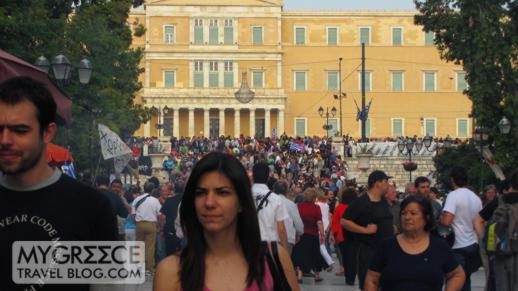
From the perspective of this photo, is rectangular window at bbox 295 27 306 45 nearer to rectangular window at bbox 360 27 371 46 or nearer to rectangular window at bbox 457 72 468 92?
rectangular window at bbox 360 27 371 46

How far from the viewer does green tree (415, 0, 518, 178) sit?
32562 millimetres

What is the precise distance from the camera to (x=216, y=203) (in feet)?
12.4

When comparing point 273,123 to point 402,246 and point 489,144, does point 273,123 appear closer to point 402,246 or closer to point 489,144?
point 489,144

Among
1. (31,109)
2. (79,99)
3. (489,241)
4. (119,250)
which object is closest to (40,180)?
(31,109)

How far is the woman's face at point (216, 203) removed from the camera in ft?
12.4

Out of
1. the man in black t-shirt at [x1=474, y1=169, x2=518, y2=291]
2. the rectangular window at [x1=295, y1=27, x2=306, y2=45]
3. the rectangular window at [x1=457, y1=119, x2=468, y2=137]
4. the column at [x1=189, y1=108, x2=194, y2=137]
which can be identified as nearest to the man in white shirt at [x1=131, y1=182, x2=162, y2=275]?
the man in black t-shirt at [x1=474, y1=169, x2=518, y2=291]

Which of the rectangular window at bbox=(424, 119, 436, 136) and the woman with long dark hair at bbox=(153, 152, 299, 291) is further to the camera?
the rectangular window at bbox=(424, 119, 436, 136)

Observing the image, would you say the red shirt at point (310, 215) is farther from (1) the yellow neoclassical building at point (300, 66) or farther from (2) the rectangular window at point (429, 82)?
(2) the rectangular window at point (429, 82)

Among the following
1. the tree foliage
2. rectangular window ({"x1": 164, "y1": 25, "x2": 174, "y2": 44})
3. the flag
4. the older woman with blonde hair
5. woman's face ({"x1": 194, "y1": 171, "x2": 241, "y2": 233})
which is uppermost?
rectangular window ({"x1": 164, "y1": 25, "x2": 174, "y2": 44})

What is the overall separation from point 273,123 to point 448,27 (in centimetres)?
4612

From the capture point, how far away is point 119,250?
4551 millimetres

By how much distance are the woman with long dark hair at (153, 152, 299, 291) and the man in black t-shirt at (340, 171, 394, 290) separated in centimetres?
624

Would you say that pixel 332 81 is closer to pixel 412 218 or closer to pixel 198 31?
A: pixel 198 31

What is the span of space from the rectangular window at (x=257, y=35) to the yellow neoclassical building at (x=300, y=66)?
0.07m
